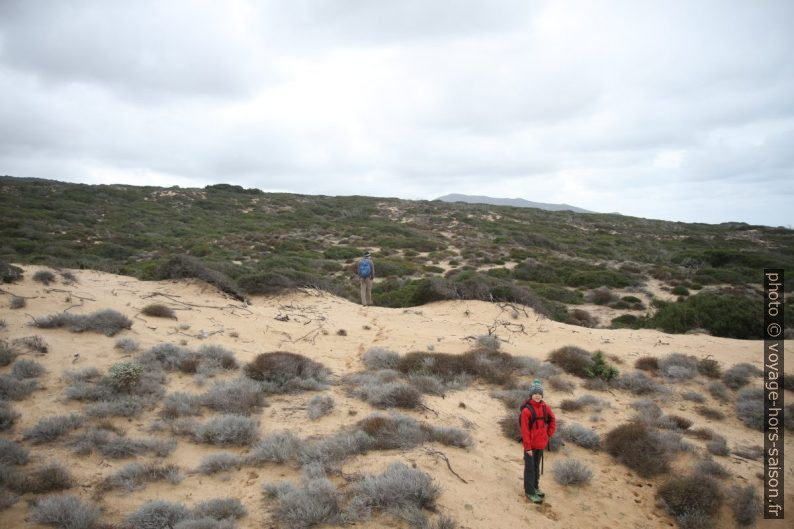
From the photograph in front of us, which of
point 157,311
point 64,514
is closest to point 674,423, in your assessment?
point 64,514

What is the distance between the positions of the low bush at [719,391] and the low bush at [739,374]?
19 cm

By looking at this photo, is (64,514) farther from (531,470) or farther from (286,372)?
(531,470)

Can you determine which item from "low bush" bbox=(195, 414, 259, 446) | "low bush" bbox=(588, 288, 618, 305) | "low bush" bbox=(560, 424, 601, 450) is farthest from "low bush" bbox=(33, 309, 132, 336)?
"low bush" bbox=(588, 288, 618, 305)

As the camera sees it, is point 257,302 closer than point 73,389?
No

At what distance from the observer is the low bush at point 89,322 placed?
28.2ft

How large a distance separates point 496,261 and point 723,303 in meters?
12.9

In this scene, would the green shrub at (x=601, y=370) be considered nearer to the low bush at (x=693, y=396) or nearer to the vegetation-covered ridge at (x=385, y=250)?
the low bush at (x=693, y=396)

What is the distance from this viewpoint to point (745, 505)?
17.2ft

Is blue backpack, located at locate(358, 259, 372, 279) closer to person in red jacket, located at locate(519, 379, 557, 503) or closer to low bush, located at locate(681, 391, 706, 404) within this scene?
low bush, located at locate(681, 391, 706, 404)

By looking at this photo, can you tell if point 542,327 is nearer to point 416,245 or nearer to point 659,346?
point 659,346

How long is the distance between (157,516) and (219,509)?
59 centimetres

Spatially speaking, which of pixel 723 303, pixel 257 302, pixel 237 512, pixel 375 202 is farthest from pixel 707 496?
pixel 375 202

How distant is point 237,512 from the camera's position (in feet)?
14.6

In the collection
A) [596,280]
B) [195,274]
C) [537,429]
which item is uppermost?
[195,274]
